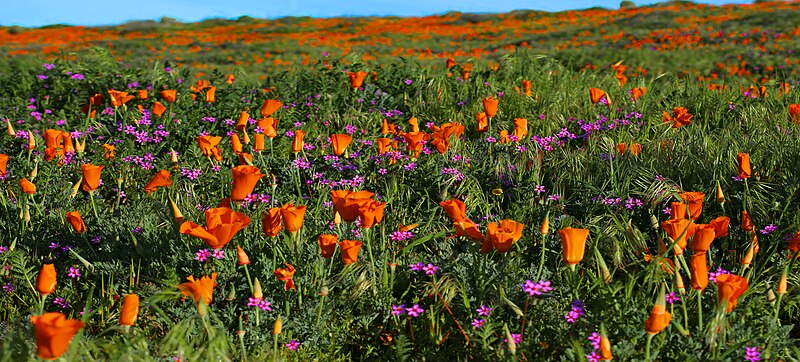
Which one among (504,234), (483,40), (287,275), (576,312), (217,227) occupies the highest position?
(217,227)

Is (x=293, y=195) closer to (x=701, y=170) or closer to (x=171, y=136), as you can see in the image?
(x=171, y=136)

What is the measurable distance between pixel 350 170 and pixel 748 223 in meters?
1.90

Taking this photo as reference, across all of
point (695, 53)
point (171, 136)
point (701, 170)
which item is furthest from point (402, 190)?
point (695, 53)

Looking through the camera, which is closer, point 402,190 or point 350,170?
point 402,190

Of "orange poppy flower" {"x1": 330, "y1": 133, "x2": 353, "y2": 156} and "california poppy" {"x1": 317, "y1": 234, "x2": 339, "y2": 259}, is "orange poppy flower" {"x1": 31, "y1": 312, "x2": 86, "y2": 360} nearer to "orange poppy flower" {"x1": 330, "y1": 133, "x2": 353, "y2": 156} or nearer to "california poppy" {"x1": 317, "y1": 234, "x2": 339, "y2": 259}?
A: "california poppy" {"x1": 317, "y1": 234, "x2": 339, "y2": 259}

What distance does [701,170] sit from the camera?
3.16m

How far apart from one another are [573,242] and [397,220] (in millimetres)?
1225

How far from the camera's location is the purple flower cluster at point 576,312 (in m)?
2.14

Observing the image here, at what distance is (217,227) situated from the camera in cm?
200

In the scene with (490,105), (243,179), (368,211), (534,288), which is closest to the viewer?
(368,211)

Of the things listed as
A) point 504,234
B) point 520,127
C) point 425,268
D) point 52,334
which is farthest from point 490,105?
point 52,334

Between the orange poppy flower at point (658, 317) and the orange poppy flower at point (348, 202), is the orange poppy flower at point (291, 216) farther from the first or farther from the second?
the orange poppy flower at point (658, 317)

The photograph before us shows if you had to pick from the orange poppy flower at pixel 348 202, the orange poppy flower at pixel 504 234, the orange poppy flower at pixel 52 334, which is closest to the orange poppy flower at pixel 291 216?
the orange poppy flower at pixel 348 202

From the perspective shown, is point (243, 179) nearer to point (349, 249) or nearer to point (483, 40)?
point (349, 249)
